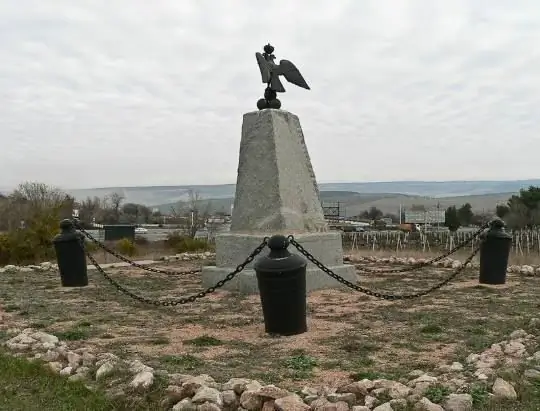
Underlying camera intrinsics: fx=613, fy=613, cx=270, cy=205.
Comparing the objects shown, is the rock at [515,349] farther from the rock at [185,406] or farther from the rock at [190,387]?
the rock at [185,406]

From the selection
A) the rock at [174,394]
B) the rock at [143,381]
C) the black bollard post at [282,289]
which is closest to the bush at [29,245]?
the black bollard post at [282,289]

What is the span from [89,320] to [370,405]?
3.90 metres

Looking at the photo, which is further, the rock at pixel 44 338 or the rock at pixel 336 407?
the rock at pixel 44 338

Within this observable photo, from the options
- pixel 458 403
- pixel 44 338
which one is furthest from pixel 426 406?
pixel 44 338

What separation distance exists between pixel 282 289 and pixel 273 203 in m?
3.60

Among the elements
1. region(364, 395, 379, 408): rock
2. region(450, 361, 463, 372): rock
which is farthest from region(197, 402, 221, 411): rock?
region(450, 361, 463, 372): rock

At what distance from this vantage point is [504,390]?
358 cm

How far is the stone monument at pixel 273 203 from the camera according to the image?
8.93 m

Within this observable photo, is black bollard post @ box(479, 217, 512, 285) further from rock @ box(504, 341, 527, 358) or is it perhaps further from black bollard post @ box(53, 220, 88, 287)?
black bollard post @ box(53, 220, 88, 287)

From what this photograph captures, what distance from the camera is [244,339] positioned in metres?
5.60

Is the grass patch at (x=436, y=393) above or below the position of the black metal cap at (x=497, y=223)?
below

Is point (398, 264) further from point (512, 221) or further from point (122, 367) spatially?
point (512, 221)

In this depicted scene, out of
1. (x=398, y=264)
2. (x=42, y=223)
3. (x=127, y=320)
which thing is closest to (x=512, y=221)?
(x=398, y=264)

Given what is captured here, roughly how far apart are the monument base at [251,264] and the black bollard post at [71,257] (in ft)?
6.21
